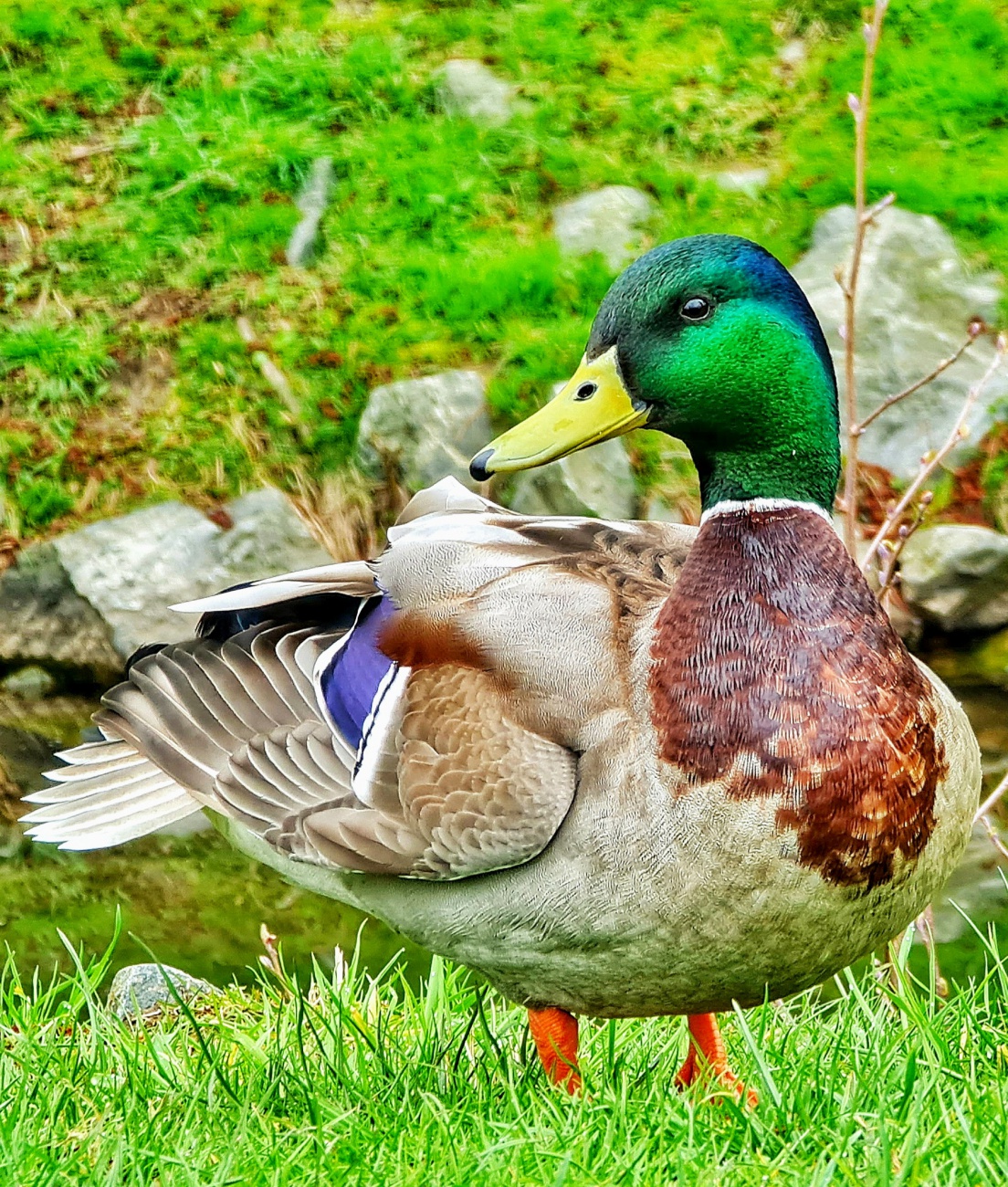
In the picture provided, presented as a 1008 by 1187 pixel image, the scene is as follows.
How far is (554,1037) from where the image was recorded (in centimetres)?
289

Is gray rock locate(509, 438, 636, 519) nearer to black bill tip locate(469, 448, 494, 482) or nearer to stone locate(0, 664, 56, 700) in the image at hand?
stone locate(0, 664, 56, 700)

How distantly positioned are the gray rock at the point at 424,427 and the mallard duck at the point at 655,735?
3094 millimetres

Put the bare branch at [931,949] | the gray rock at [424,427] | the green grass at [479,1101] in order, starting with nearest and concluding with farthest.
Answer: the green grass at [479,1101] → the bare branch at [931,949] → the gray rock at [424,427]

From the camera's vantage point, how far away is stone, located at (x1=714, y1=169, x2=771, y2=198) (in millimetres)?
7324

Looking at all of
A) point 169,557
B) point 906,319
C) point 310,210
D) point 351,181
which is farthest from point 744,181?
point 169,557

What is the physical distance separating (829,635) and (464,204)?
16.5 ft

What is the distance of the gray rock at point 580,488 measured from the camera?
19.8 feet

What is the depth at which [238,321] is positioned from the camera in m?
6.99

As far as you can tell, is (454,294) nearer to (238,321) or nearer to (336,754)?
(238,321)

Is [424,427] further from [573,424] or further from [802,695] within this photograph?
[802,695]

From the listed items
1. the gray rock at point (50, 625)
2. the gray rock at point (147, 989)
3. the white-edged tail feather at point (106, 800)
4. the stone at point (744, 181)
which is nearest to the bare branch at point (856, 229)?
the white-edged tail feather at point (106, 800)

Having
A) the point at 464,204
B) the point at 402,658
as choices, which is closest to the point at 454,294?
the point at 464,204

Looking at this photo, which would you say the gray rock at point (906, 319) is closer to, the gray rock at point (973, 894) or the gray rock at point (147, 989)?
the gray rock at point (973, 894)

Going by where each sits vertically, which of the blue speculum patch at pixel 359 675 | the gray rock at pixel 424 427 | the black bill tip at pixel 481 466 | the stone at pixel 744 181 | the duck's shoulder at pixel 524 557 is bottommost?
the gray rock at pixel 424 427
